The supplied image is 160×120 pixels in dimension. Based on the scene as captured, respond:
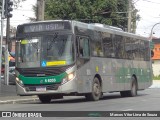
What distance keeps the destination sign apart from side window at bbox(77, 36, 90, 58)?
784 mm

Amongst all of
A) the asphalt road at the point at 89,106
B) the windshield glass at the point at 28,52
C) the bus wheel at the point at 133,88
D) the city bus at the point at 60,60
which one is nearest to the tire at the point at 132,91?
the bus wheel at the point at 133,88

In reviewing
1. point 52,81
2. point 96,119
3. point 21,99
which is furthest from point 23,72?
point 96,119

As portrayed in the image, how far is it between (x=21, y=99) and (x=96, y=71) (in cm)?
380

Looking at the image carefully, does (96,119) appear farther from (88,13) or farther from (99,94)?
(88,13)

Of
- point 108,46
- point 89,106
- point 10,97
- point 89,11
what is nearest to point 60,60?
point 89,106

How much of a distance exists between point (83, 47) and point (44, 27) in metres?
1.81

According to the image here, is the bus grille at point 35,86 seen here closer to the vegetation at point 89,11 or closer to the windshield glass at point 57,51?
the windshield glass at point 57,51

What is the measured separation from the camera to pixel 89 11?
170 ft

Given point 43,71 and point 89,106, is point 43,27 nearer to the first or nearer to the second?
point 43,71

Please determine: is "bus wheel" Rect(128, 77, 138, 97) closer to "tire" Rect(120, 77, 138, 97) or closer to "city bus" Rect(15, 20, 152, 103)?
"tire" Rect(120, 77, 138, 97)

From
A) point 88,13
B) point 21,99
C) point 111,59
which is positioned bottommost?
point 21,99

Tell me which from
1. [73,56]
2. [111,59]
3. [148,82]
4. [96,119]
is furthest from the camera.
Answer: [148,82]

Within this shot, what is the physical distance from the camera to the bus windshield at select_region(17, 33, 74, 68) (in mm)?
19984

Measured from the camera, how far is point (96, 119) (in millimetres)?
13328
